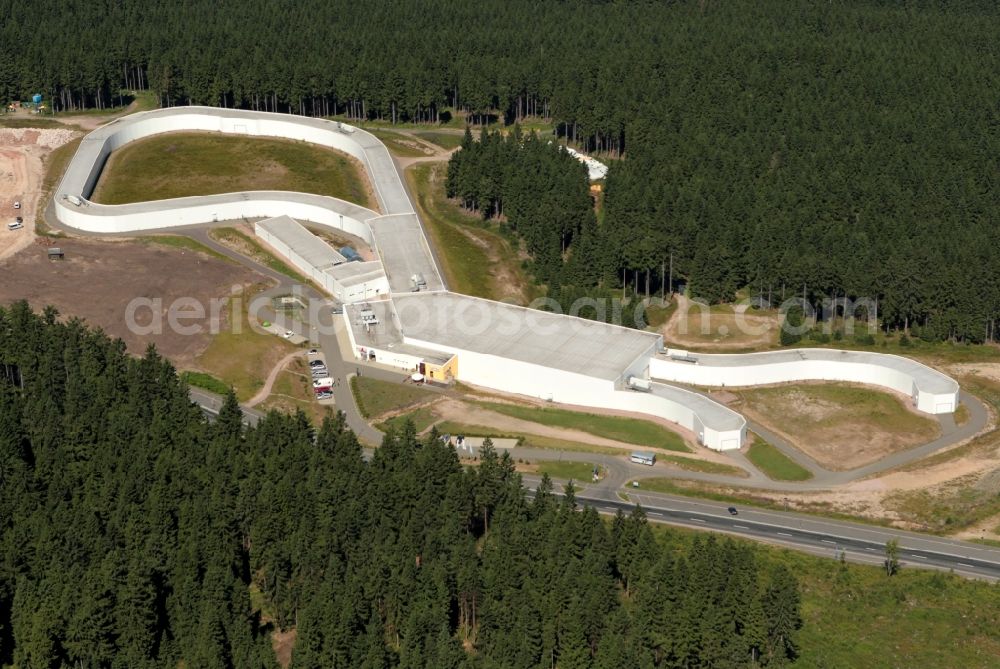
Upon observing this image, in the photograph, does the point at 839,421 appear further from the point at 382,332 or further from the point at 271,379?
the point at 271,379

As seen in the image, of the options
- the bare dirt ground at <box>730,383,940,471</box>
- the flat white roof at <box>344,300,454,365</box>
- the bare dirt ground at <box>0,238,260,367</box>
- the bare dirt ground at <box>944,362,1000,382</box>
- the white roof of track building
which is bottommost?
the bare dirt ground at <box>730,383,940,471</box>

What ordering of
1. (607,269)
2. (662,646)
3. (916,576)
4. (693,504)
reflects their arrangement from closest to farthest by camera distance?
1. (662,646)
2. (916,576)
3. (693,504)
4. (607,269)

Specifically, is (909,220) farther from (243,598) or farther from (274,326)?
(243,598)

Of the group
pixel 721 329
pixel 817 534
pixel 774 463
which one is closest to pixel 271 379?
pixel 721 329

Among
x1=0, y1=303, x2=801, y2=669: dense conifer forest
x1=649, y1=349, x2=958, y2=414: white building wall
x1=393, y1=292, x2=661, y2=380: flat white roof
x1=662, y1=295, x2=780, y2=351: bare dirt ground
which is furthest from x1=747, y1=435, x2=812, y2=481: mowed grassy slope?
x1=662, y1=295, x2=780, y2=351: bare dirt ground

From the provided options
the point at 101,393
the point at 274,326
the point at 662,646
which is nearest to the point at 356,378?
the point at 274,326

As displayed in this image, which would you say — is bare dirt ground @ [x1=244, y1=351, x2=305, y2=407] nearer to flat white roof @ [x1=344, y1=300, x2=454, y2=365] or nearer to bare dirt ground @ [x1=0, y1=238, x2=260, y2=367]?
flat white roof @ [x1=344, y1=300, x2=454, y2=365]
